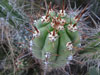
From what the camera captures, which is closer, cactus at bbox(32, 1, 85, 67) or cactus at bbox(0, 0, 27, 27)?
cactus at bbox(32, 1, 85, 67)

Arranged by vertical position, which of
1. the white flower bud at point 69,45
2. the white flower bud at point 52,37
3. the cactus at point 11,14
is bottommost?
the white flower bud at point 69,45

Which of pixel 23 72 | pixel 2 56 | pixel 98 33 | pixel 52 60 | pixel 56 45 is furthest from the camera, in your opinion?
pixel 2 56

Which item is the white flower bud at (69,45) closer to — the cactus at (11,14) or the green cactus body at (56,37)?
the green cactus body at (56,37)

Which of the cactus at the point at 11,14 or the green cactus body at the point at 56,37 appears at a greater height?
the cactus at the point at 11,14

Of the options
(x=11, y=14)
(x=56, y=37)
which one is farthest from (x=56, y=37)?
(x=11, y=14)

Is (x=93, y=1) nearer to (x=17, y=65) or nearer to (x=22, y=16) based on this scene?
(x=22, y=16)

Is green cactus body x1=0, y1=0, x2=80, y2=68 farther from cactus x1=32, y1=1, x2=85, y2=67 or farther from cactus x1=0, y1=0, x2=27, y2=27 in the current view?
cactus x1=0, y1=0, x2=27, y2=27

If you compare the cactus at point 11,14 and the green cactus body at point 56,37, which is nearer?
the green cactus body at point 56,37

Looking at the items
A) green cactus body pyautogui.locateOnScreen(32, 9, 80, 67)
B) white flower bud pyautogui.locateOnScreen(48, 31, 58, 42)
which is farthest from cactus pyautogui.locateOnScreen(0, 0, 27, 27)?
white flower bud pyautogui.locateOnScreen(48, 31, 58, 42)

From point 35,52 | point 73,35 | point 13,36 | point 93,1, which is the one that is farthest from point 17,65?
point 93,1

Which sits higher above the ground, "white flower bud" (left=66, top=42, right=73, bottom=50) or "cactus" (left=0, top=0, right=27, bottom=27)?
"cactus" (left=0, top=0, right=27, bottom=27)

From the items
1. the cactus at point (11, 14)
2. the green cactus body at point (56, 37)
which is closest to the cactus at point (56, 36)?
the green cactus body at point (56, 37)
